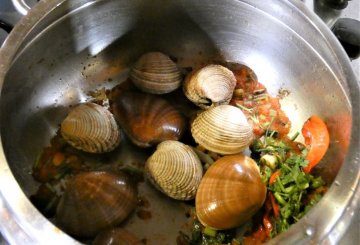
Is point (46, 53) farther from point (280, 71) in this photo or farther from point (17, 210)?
point (280, 71)

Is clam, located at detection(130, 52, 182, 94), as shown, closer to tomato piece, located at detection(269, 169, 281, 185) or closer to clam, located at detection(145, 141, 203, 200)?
clam, located at detection(145, 141, 203, 200)

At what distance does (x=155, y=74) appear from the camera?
0.93 metres

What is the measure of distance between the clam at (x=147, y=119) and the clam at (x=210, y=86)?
0.18ft

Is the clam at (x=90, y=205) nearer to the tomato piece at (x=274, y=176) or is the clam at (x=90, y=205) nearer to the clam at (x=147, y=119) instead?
the clam at (x=147, y=119)

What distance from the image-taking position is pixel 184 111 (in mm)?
981

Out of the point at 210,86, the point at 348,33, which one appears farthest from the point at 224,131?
the point at 348,33

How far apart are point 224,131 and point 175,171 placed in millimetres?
123

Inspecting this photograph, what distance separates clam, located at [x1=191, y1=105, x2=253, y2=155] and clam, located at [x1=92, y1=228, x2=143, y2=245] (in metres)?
0.24

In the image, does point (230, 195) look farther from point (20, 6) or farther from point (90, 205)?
point (20, 6)

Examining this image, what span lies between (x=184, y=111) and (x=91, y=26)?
27 centimetres

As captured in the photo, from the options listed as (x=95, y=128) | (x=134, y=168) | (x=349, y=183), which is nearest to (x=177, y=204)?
(x=134, y=168)

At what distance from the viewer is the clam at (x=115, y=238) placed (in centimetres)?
74

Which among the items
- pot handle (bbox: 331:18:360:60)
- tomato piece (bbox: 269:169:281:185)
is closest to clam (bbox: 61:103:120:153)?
tomato piece (bbox: 269:169:281:185)

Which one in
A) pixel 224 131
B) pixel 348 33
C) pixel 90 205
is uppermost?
pixel 348 33
